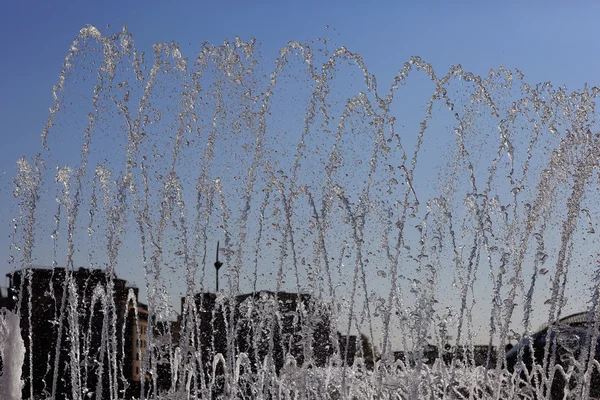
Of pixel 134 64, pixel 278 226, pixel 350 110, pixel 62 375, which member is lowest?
pixel 62 375

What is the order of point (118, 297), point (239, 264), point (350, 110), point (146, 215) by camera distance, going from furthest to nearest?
1. point (118, 297)
2. point (239, 264)
3. point (146, 215)
4. point (350, 110)

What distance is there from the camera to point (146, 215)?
47.3 feet

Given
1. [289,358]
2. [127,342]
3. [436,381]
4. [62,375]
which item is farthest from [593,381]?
[127,342]

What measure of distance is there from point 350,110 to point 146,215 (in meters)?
3.54

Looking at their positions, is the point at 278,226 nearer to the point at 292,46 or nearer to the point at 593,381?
the point at 292,46

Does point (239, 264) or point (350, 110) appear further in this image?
point (239, 264)

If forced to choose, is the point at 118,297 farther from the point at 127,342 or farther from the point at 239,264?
the point at 239,264

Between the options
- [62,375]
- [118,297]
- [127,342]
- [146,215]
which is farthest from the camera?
[127,342]

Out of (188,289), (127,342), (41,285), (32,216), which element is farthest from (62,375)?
(188,289)

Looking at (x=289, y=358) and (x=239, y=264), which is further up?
(x=239, y=264)

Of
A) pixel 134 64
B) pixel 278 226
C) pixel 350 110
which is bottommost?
pixel 278 226

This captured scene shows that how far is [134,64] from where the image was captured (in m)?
14.7

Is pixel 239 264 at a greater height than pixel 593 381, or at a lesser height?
greater

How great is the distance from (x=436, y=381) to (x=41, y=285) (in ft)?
138
